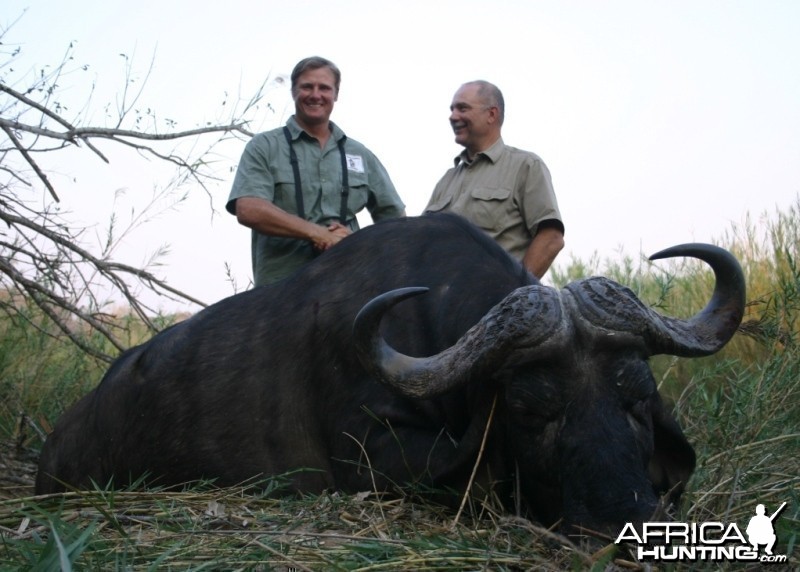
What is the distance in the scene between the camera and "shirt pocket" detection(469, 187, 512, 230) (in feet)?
22.3

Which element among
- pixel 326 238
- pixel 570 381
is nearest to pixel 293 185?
pixel 326 238

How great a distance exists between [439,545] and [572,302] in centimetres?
117

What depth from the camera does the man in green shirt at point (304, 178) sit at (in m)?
6.46

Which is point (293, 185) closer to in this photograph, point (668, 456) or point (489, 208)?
point (489, 208)

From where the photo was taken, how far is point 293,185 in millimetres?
6664

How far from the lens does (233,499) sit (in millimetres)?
4230

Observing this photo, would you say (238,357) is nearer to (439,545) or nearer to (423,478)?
(423,478)

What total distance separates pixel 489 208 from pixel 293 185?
142cm

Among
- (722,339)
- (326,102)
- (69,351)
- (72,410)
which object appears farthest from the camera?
(69,351)

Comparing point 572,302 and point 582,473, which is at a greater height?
point 572,302

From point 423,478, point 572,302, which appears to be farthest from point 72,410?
point 572,302

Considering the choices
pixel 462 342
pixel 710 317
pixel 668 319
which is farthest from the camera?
pixel 710 317

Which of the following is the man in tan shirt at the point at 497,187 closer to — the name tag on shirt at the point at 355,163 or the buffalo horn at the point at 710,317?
the name tag on shirt at the point at 355,163

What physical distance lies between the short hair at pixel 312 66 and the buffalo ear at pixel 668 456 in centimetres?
400
